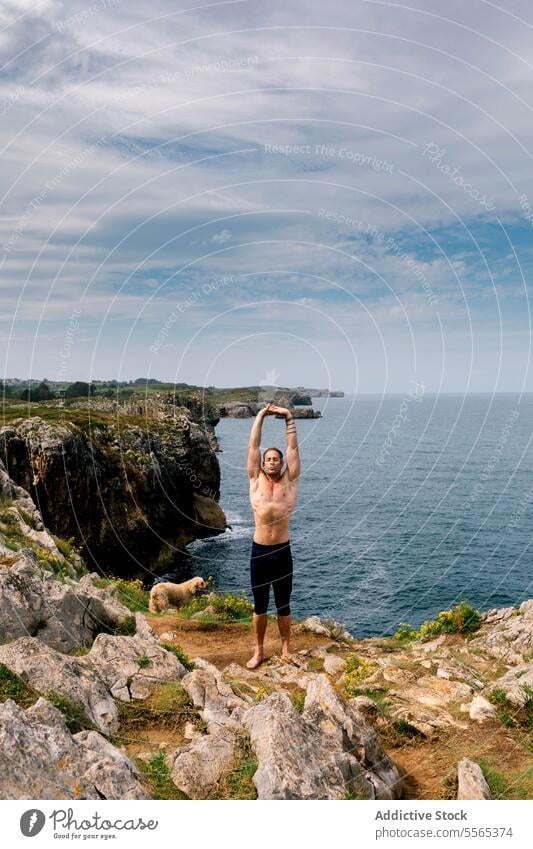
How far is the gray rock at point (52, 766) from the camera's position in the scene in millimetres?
6559

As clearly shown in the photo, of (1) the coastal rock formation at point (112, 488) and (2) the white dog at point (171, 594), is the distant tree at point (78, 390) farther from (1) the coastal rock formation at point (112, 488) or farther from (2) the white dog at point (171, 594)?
(2) the white dog at point (171, 594)

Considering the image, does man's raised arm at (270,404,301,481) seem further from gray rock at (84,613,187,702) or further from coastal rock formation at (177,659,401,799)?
gray rock at (84,613,187,702)

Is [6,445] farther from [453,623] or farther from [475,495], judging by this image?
[475,495]

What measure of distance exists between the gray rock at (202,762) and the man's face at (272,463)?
17.8ft

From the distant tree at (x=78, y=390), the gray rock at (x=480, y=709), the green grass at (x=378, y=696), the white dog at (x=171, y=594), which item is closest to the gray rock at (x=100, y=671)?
the green grass at (x=378, y=696)

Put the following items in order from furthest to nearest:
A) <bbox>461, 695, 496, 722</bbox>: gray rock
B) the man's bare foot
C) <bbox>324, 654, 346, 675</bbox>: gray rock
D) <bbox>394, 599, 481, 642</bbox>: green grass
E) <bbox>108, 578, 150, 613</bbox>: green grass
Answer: <bbox>108, 578, 150, 613</bbox>: green grass, <bbox>394, 599, 481, 642</bbox>: green grass, <bbox>324, 654, 346, 675</bbox>: gray rock, the man's bare foot, <bbox>461, 695, 496, 722</bbox>: gray rock

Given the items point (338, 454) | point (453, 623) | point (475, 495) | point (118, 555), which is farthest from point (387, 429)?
point (453, 623)

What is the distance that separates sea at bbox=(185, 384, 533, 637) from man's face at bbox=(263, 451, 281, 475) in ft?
107

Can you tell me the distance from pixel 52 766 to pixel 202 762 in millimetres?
2089

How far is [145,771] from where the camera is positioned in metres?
7.82

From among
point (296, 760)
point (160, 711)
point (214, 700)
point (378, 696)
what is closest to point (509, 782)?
point (296, 760)

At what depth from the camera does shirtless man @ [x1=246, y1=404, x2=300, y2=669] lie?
12.6 m

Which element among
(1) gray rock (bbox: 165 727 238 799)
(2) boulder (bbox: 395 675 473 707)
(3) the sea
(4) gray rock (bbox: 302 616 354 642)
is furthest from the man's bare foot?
(3) the sea

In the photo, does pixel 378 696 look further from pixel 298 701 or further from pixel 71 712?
pixel 71 712
